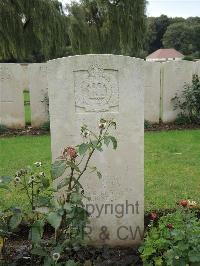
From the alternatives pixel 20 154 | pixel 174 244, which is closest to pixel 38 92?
pixel 20 154

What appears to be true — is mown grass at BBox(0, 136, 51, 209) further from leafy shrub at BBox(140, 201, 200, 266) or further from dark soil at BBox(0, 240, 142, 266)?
leafy shrub at BBox(140, 201, 200, 266)

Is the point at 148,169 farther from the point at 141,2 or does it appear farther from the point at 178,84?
the point at 141,2

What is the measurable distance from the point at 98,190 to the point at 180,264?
95 cm

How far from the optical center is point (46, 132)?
8.16m

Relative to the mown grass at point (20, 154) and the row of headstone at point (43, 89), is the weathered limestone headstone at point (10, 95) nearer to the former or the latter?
the row of headstone at point (43, 89)

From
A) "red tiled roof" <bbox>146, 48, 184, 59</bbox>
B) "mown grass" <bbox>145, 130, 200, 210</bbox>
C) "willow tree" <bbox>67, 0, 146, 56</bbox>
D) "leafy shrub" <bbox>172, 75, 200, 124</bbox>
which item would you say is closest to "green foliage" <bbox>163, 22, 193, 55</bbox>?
"red tiled roof" <bbox>146, 48, 184, 59</bbox>

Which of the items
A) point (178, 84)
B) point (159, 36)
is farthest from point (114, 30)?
point (159, 36)

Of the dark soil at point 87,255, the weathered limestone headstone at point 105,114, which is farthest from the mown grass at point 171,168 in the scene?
the dark soil at point 87,255

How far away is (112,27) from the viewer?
20.6m

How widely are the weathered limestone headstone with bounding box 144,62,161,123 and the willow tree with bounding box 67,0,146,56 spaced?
11.1m

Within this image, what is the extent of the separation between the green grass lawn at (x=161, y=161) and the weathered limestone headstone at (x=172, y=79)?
915 mm

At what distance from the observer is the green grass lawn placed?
413 cm

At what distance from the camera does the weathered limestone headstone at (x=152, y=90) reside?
8.48m

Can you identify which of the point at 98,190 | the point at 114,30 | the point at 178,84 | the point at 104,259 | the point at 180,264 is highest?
the point at 114,30
